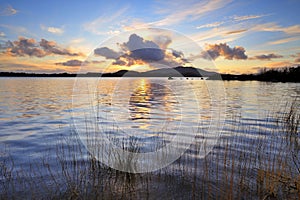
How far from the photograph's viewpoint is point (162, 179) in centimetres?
543

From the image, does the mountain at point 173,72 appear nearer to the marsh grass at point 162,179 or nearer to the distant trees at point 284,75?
the marsh grass at point 162,179

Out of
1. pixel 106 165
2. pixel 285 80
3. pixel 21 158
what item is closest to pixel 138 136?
pixel 106 165

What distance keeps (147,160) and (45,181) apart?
8.78 ft

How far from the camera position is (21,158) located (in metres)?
6.91

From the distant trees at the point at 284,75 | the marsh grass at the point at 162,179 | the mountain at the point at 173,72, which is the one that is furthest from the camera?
the distant trees at the point at 284,75

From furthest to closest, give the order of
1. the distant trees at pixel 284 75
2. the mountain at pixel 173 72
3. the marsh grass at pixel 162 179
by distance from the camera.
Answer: the distant trees at pixel 284 75 → the mountain at pixel 173 72 → the marsh grass at pixel 162 179

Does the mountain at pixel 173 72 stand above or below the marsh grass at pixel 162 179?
above

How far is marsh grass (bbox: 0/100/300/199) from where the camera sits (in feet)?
15.1

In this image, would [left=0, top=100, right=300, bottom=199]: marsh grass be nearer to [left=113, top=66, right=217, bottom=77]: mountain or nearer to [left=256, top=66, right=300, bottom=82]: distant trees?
[left=113, top=66, right=217, bottom=77]: mountain

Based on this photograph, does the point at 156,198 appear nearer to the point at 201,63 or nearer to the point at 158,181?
the point at 158,181

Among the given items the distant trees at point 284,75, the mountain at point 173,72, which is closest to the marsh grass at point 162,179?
the mountain at point 173,72

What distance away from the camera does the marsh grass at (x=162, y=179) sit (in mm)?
4602

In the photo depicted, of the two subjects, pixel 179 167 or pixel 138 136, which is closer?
pixel 179 167

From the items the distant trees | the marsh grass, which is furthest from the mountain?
the distant trees
